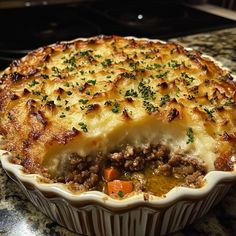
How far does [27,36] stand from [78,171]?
7.33ft

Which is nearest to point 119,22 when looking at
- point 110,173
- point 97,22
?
point 97,22

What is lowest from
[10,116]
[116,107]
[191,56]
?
[10,116]

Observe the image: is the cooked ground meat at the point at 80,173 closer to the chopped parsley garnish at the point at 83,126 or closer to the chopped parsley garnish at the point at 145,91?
the chopped parsley garnish at the point at 83,126

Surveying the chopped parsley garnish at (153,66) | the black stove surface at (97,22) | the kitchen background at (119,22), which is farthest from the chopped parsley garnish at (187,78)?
the black stove surface at (97,22)

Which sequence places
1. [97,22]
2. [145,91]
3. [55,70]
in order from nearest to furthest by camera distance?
[145,91], [55,70], [97,22]

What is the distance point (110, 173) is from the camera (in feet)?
5.26

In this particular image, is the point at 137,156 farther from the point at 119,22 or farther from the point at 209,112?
the point at 119,22

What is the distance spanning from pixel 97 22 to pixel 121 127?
98.1 inches

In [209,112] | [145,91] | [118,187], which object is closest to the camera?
[118,187]

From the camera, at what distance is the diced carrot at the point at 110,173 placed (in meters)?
1.60

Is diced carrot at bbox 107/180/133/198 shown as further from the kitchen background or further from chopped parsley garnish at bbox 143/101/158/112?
the kitchen background

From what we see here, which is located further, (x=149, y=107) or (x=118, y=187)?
(x=149, y=107)

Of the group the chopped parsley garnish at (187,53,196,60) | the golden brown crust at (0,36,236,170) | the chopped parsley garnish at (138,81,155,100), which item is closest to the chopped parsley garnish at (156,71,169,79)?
the golden brown crust at (0,36,236,170)

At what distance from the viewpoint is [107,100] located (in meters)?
1.68
